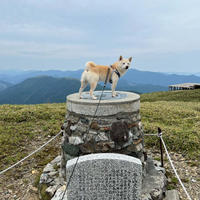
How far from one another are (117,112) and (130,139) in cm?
90

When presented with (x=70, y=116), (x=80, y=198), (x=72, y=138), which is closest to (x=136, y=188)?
(x=80, y=198)

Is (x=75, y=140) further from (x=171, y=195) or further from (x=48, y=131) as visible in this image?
(x=48, y=131)

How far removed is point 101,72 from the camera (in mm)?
5605

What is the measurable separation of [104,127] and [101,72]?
174cm

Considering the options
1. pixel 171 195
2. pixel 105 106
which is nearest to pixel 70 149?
pixel 105 106

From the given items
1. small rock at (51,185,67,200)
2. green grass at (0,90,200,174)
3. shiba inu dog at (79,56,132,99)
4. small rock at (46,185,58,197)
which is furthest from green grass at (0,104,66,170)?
shiba inu dog at (79,56,132,99)

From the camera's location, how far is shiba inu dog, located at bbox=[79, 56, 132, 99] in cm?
537

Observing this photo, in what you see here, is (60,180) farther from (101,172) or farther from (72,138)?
(101,172)

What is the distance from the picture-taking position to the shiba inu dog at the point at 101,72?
537cm

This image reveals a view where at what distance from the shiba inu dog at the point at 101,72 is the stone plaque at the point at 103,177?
6.80 ft

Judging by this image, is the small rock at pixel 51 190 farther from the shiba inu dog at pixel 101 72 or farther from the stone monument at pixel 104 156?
the shiba inu dog at pixel 101 72

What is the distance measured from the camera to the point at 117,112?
4.95 meters

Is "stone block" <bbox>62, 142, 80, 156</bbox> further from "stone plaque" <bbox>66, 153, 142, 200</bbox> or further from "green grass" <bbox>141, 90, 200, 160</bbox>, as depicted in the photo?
"green grass" <bbox>141, 90, 200, 160</bbox>

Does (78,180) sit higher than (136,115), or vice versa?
(136,115)
